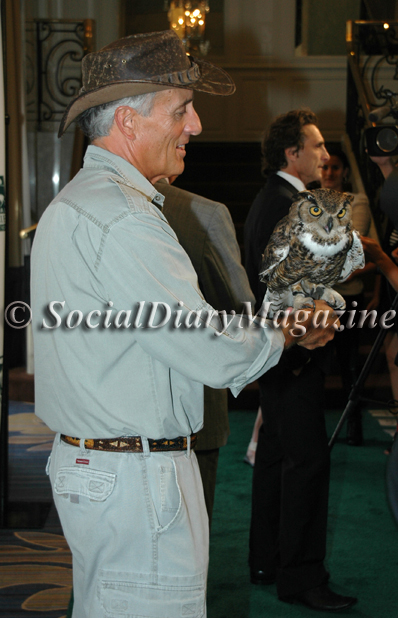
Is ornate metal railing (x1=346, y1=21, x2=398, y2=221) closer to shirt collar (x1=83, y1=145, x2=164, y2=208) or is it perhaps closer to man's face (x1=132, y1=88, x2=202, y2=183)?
man's face (x1=132, y1=88, x2=202, y2=183)

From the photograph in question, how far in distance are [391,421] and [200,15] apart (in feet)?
14.9

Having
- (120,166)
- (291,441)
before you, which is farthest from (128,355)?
(291,441)

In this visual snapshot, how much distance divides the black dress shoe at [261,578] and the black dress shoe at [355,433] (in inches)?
64.1

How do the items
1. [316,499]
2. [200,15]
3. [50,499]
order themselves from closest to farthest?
[316,499]
[50,499]
[200,15]

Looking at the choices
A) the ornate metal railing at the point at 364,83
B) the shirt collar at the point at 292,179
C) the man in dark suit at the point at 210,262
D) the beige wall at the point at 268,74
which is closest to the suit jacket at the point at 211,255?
the man in dark suit at the point at 210,262

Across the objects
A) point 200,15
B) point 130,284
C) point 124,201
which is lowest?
point 130,284

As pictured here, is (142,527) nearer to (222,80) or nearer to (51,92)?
(222,80)

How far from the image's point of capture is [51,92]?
21.1 ft


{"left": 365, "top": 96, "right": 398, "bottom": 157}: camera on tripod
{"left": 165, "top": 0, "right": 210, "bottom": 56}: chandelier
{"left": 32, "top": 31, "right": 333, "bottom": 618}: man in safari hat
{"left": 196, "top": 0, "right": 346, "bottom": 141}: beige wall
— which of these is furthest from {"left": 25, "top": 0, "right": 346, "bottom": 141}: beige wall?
{"left": 32, "top": 31, "right": 333, "bottom": 618}: man in safari hat

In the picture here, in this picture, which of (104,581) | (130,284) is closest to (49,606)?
(104,581)

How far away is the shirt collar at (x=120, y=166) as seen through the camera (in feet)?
3.76

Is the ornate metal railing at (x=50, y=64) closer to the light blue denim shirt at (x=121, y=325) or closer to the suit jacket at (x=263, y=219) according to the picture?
the suit jacket at (x=263, y=219)

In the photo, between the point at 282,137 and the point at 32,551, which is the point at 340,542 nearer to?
the point at 32,551

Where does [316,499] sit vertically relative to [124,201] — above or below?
below
